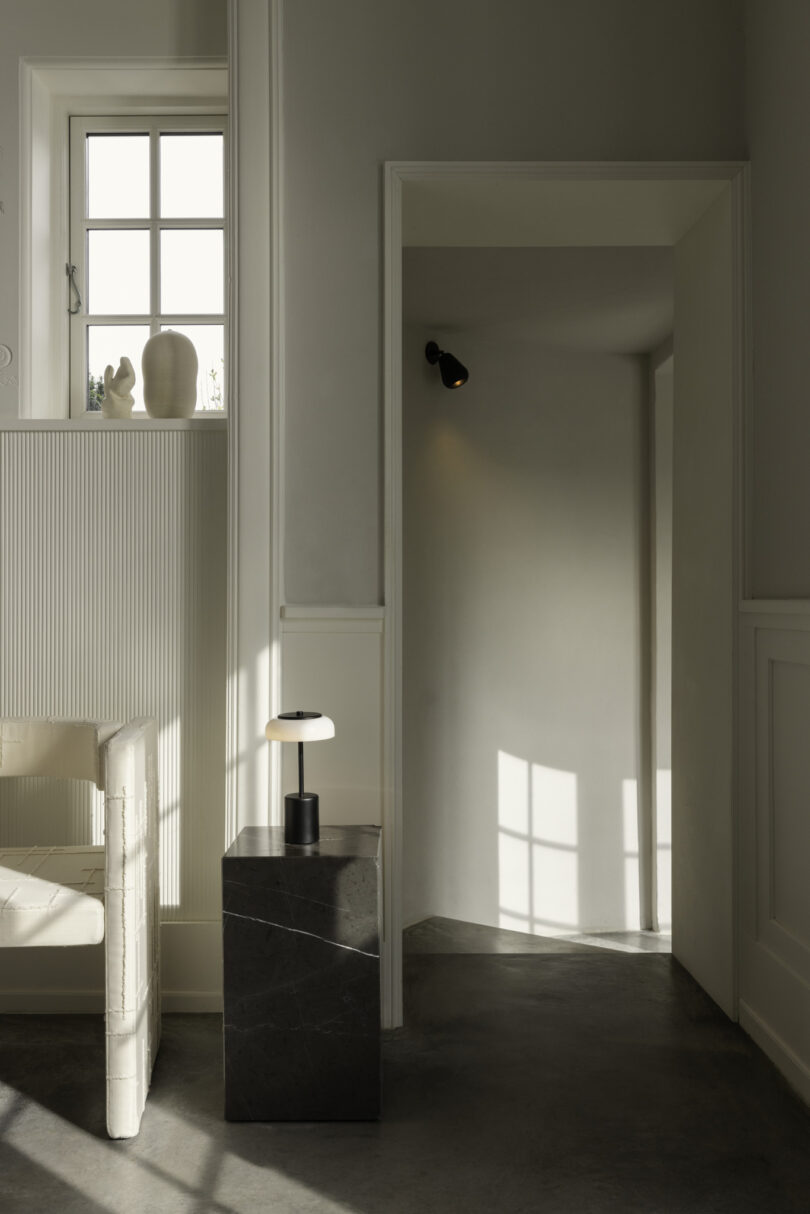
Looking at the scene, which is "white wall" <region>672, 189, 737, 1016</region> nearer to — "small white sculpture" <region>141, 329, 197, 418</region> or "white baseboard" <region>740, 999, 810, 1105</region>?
"white baseboard" <region>740, 999, 810, 1105</region>

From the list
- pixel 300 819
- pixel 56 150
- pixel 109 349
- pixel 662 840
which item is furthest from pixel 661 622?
pixel 56 150

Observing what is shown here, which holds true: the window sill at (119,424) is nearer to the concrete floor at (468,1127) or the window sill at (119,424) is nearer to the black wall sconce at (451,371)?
the concrete floor at (468,1127)

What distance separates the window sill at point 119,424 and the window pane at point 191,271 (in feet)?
1.87

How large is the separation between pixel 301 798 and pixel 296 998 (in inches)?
17.9

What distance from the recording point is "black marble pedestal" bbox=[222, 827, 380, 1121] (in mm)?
2320

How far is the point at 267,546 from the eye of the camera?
288 cm

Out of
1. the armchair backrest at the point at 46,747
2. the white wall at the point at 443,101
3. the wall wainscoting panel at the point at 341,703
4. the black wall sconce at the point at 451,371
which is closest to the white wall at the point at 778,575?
the white wall at the point at 443,101

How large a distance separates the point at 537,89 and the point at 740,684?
5.91 feet

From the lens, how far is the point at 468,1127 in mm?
2293

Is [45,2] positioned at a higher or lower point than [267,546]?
higher

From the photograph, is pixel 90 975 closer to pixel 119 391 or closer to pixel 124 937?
pixel 124 937

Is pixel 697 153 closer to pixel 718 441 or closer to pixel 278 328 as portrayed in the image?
pixel 718 441

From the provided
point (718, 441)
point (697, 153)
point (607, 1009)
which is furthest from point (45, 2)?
point (607, 1009)

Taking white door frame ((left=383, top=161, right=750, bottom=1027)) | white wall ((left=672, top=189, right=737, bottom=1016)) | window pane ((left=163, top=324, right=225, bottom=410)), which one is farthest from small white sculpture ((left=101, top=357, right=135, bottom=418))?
white wall ((left=672, top=189, right=737, bottom=1016))
